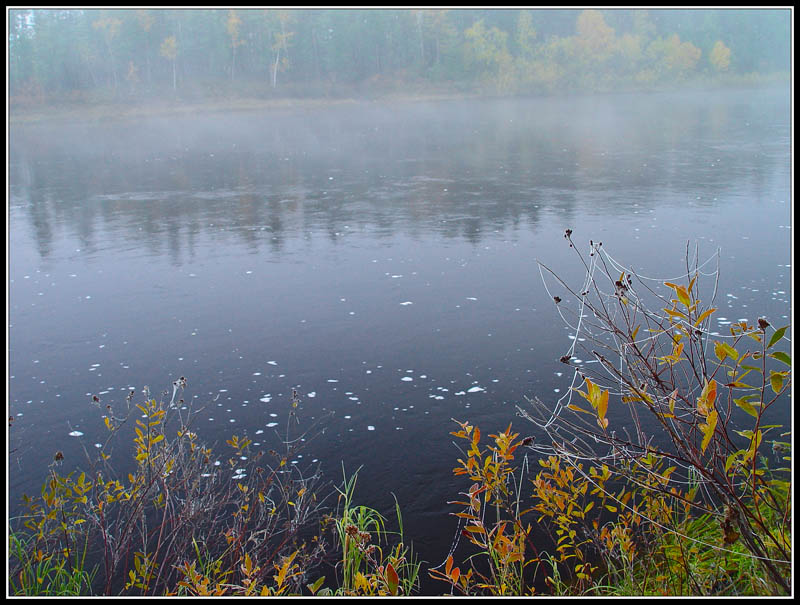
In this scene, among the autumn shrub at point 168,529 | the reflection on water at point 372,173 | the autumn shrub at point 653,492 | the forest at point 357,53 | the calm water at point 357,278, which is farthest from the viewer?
the forest at point 357,53

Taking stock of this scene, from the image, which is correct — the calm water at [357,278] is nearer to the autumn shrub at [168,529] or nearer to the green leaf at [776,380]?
the autumn shrub at [168,529]

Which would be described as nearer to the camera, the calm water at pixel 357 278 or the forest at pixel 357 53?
the calm water at pixel 357 278

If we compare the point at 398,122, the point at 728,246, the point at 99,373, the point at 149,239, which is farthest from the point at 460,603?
→ the point at 398,122

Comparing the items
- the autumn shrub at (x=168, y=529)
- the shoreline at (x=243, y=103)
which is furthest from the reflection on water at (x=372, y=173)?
the shoreline at (x=243, y=103)

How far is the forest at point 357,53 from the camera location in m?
63.0

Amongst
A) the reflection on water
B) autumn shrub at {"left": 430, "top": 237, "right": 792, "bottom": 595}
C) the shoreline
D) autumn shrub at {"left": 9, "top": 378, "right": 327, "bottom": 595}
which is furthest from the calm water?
the shoreline

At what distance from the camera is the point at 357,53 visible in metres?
69.8

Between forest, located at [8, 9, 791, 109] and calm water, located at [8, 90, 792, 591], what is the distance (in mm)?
40479

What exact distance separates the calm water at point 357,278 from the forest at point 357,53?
40479mm

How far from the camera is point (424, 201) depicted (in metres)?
17.8

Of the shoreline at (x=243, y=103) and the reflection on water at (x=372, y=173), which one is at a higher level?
the shoreline at (x=243, y=103)

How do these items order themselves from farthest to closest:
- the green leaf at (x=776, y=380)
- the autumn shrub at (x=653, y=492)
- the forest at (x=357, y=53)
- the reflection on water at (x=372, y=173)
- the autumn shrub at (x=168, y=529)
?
the forest at (x=357, y=53) → the reflection on water at (x=372, y=173) → the autumn shrub at (x=168, y=529) → the autumn shrub at (x=653, y=492) → the green leaf at (x=776, y=380)

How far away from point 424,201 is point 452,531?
13251 mm

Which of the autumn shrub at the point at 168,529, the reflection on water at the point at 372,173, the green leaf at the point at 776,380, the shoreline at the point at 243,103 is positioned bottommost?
the autumn shrub at the point at 168,529
